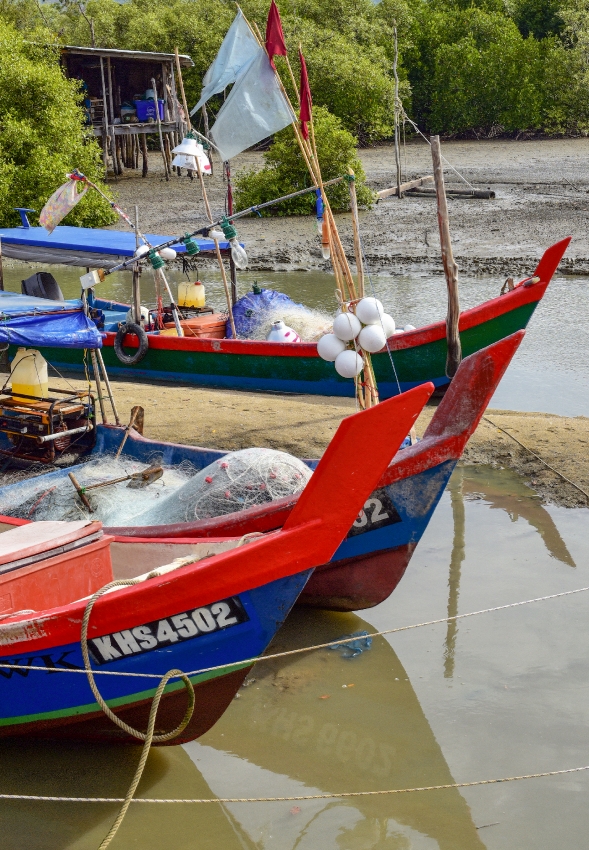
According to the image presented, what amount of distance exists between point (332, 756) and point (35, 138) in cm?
1908

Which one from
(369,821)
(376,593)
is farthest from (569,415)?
(369,821)

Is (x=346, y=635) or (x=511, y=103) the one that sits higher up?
(x=511, y=103)

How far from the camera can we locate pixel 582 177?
26.8m

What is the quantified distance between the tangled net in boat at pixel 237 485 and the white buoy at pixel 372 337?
184cm

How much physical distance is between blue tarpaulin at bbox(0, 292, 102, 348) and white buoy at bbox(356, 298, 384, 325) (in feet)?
7.13

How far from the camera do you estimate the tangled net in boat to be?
6180 millimetres

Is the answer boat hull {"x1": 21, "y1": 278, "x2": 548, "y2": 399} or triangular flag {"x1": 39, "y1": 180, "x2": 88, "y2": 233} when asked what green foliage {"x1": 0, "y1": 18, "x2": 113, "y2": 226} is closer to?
boat hull {"x1": 21, "y1": 278, "x2": 548, "y2": 399}

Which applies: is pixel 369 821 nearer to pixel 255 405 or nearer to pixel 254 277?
pixel 255 405

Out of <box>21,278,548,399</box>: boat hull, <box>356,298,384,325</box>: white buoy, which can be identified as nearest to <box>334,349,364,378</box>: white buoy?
<box>356,298,384,325</box>: white buoy

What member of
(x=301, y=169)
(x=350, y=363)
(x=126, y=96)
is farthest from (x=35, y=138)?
(x=350, y=363)

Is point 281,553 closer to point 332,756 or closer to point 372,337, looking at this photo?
point 332,756

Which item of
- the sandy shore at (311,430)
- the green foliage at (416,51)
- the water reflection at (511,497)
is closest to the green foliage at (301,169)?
the green foliage at (416,51)

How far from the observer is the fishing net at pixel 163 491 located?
620cm

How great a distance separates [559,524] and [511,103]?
3035 centimetres
